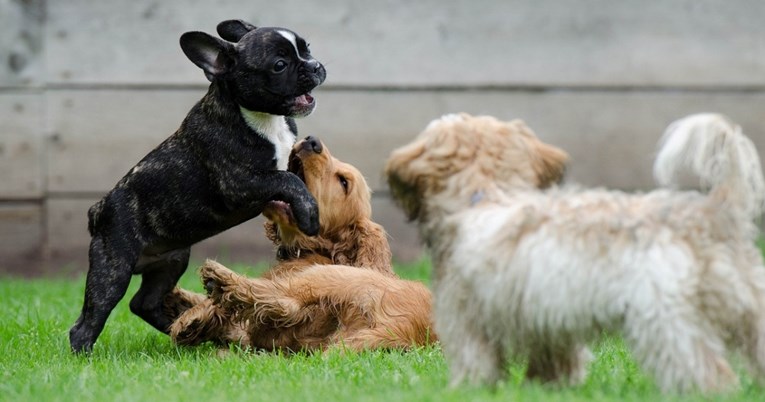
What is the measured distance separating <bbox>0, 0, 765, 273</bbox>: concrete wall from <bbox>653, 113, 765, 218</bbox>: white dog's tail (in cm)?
629

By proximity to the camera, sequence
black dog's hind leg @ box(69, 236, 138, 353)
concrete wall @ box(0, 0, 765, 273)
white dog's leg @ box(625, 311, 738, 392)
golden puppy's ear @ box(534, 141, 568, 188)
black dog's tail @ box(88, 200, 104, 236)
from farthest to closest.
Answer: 1. concrete wall @ box(0, 0, 765, 273)
2. black dog's tail @ box(88, 200, 104, 236)
3. black dog's hind leg @ box(69, 236, 138, 353)
4. golden puppy's ear @ box(534, 141, 568, 188)
5. white dog's leg @ box(625, 311, 738, 392)

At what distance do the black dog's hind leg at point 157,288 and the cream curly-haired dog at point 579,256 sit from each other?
2503 millimetres

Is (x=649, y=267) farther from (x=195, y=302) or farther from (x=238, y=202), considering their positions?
(x=195, y=302)

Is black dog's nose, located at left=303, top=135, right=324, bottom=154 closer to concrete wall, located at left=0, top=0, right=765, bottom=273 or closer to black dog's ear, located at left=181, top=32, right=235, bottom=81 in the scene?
black dog's ear, located at left=181, top=32, right=235, bottom=81

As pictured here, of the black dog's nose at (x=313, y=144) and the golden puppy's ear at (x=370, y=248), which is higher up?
the black dog's nose at (x=313, y=144)

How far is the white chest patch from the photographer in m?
6.20

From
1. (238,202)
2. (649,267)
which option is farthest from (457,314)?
(238,202)

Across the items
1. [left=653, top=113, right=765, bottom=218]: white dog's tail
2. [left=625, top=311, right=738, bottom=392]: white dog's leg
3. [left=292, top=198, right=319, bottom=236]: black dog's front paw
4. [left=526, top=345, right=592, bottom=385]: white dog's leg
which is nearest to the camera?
[left=625, top=311, right=738, bottom=392]: white dog's leg

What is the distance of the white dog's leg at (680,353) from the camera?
3881 millimetres

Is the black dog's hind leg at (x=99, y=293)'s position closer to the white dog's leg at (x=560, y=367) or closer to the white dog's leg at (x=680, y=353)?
the white dog's leg at (x=560, y=367)

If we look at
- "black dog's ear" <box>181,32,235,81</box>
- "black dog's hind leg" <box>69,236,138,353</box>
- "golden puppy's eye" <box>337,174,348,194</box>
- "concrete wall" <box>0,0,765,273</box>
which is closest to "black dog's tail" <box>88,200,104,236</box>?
"black dog's hind leg" <box>69,236,138,353</box>

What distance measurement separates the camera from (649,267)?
154 inches

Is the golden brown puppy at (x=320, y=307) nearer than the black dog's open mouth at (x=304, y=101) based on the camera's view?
Yes

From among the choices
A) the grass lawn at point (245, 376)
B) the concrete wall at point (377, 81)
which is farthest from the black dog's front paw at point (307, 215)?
the concrete wall at point (377, 81)
